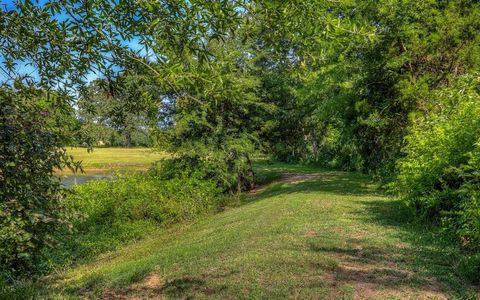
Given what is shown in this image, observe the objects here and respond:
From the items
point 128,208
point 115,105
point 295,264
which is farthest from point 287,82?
point 115,105

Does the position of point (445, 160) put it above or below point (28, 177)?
below

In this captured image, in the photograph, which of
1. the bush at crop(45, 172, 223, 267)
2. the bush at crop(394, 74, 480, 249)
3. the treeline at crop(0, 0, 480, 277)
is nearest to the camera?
the treeline at crop(0, 0, 480, 277)

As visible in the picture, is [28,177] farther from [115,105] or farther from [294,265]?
[294,265]

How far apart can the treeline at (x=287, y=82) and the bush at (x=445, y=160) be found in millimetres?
39

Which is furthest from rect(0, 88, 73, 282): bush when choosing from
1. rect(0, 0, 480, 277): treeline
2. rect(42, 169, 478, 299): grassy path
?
rect(42, 169, 478, 299): grassy path

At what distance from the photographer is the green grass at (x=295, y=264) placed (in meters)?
6.69

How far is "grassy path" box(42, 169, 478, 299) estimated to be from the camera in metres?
6.68

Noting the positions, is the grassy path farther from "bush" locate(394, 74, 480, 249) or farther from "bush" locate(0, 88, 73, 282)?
"bush" locate(0, 88, 73, 282)

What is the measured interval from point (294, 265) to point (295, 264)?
0.06 m

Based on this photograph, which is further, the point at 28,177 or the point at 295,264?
the point at 295,264

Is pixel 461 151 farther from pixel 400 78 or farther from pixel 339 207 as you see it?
pixel 400 78

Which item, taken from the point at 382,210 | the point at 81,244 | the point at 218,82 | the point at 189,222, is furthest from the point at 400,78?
the point at 218,82

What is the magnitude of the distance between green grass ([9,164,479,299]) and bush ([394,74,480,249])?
0.65 meters

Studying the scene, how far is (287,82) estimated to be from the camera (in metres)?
26.5
